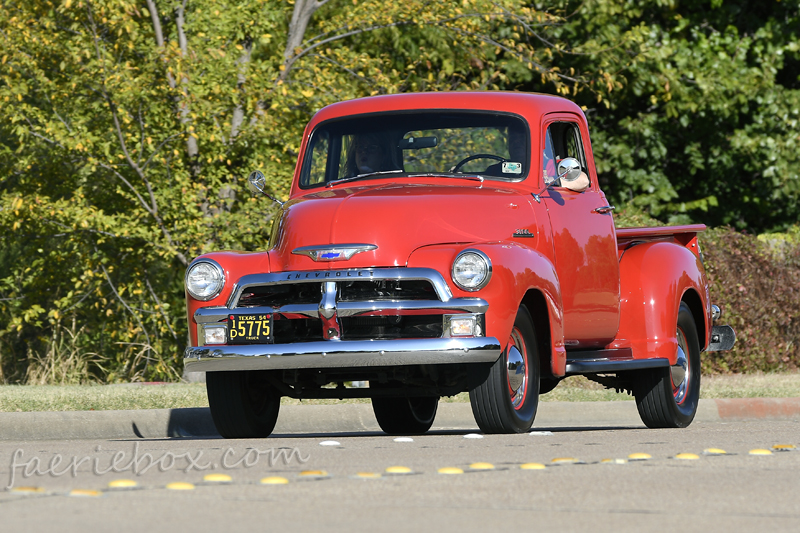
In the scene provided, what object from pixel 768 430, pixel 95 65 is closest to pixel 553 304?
pixel 768 430

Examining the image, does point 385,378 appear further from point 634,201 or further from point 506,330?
point 634,201

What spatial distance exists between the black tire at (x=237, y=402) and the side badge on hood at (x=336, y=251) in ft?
3.07

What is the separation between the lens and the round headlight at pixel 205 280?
7664 millimetres

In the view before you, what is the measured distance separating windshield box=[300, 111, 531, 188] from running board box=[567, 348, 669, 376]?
4.23 feet

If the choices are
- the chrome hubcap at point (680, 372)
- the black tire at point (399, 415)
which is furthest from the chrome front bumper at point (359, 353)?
the chrome hubcap at point (680, 372)

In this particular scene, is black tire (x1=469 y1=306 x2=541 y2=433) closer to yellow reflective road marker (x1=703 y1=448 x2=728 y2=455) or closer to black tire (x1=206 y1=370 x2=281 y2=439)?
yellow reflective road marker (x1=703 y1=448 x2=728 y2=455)

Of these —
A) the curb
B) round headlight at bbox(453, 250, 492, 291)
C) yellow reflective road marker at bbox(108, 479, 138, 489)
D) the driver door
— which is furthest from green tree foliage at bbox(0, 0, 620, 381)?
yellow reflective road marker at bbox(108, 479, 138, 489)

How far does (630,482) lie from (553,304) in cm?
260

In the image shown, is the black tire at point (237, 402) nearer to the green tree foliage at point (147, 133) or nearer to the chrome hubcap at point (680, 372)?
the chrome hubcap at point (680, 372)

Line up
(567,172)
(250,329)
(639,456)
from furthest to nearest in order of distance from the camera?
1. (567,172)
2. (250,329)
3. (639,456)

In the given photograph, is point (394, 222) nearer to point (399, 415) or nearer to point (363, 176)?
point (363, 176)

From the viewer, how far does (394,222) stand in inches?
296

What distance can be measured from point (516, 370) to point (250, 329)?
1573 millimetres

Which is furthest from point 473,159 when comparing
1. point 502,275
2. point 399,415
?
point 399,415
